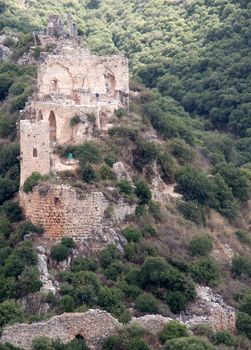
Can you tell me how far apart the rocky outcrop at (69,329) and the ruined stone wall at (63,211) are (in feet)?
17.7

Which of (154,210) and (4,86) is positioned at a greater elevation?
(4,86)

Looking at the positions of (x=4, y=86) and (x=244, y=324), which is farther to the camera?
(x=4, y=86)

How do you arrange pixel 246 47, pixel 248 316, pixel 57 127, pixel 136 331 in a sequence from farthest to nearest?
pixel 246 47 → pixel 57 127 → pixel 248 316 → pixel 136 331

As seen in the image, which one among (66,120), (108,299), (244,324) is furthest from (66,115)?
(244,324)

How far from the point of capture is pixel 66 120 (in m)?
46.9

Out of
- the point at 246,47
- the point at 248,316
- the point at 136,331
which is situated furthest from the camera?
the point at 246,47

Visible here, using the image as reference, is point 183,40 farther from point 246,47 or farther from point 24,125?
point 24,125

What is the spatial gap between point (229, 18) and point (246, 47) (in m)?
4.48

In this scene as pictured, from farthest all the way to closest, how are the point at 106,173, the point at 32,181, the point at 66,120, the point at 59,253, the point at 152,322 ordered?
the point at 66,120 < the point at 106,173 < the point at 32,181 < the point at 59,253 < the point at 152,322

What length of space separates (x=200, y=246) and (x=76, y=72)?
30.2 feet

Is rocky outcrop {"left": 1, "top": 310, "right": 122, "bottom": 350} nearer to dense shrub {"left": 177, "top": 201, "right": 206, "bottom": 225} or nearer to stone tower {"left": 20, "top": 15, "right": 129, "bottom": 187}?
stone tower {"left": 20, "top": 15, "right": 129, "bottom": 187}

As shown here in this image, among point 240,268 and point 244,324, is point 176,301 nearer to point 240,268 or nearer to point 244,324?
point 244,324

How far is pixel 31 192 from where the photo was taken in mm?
43312

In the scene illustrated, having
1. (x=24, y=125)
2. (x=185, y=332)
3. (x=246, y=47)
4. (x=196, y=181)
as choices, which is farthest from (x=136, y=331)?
(x=246, y=47)
